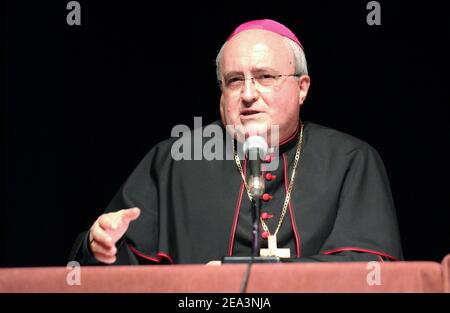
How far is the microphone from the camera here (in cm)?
267

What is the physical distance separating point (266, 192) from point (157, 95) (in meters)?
1.49

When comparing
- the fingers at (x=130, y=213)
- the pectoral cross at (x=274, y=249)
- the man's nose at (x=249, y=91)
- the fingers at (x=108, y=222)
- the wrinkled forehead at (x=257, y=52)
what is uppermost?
the wrinkled forehead at (x=257, y=52)

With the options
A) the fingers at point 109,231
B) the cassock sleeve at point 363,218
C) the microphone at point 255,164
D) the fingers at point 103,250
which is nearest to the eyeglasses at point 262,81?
the cassock sleeve at point 363,218

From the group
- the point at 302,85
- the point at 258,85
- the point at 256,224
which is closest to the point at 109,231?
the point at 256,224

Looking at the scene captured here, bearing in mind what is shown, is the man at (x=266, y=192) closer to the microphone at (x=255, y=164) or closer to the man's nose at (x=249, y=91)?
the man's nose at (x=249, y=91)

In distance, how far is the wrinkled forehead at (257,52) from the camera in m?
3.56

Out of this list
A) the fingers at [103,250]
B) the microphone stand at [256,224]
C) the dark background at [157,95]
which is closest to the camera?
the microphone stand at [256,224]

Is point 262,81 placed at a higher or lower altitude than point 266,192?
higher

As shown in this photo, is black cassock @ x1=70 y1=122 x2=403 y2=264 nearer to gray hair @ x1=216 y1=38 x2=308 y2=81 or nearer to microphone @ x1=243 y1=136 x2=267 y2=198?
gray hair @ x1=216 y1=38 x2=308 y2=81

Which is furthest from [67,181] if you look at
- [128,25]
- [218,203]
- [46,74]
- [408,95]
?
[408,95]

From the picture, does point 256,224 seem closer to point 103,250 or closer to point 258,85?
point 103,250

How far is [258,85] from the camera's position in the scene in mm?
3572

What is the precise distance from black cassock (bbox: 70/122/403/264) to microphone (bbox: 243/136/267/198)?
2.47 feet
